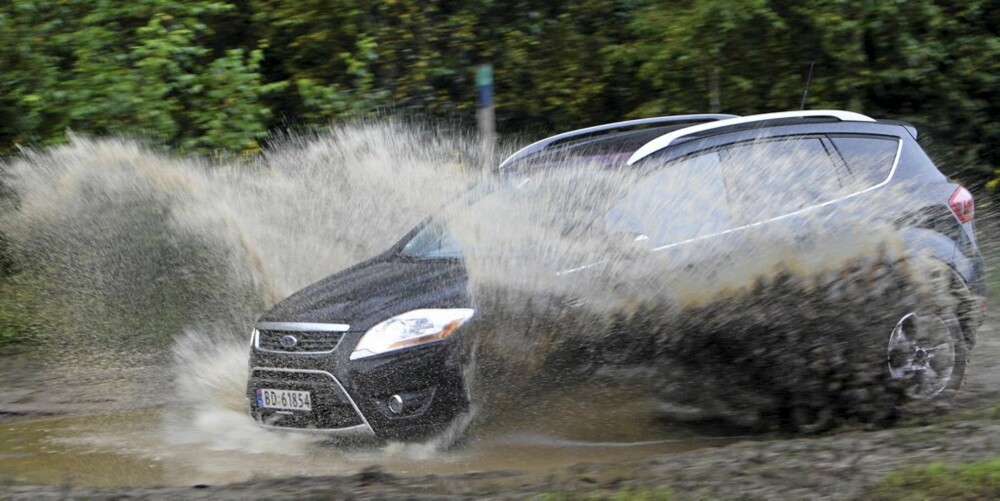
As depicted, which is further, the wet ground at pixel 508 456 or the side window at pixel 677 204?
the side window at pixel 677 204

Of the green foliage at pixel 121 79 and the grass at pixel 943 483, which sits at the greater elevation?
the green foliage at pixel 121 79

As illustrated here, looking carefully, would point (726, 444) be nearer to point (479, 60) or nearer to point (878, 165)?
point (878, 165)

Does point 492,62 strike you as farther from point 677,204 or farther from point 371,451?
point 371,451

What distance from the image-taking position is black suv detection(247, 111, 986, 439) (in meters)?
5.64

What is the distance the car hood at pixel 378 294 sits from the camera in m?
5.75

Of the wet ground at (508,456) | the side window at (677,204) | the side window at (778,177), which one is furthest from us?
the side window at (778,177)

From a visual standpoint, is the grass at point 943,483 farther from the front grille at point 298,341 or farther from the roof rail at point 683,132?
the front grille at point 298,341

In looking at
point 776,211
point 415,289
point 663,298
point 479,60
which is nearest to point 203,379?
point 415,289

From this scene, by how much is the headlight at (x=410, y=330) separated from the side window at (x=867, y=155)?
276 cm

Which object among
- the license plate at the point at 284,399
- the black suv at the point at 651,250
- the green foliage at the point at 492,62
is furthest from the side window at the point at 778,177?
the green foliage at the point at 492,62

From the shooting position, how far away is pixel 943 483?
14.6 ft

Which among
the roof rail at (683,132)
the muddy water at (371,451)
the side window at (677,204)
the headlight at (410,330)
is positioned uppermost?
the roof rail at (683,132)

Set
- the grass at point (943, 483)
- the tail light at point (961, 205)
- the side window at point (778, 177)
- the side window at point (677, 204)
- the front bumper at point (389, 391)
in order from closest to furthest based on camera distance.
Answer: the grass at point (943, 483) < the front bumper at point (389, 391) < the side window at point (677, 204) < the side window at point (778, 177) < the tail light at point (961, 205)

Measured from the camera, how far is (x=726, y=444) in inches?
231
